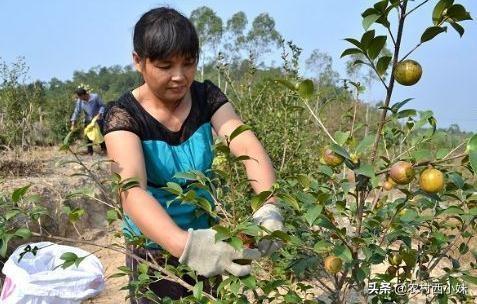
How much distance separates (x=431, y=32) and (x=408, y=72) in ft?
0.29

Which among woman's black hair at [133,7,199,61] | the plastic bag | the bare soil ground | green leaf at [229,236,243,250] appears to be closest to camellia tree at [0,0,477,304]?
green leaf at [229,236,243,250]

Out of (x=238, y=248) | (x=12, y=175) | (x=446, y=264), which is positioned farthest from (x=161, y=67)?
(x=12, y=175)

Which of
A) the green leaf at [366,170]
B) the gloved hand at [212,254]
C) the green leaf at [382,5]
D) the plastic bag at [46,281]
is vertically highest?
the green leaf at [382,5]

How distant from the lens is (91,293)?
2828mm

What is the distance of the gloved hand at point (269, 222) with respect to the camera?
1111 mm

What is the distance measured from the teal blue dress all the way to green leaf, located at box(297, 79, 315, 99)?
395 mm

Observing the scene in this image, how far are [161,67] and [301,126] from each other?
104 inches

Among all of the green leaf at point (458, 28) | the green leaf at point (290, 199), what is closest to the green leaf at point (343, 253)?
the green leaf at point (290, 199)

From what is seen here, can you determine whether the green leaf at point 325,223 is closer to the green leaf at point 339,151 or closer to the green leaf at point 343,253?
the green leaf at point 343,253

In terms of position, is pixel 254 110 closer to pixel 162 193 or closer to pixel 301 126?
pixel 301 126

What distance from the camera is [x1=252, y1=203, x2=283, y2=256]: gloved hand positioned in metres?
1.11

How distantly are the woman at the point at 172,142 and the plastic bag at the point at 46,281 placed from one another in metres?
1.24

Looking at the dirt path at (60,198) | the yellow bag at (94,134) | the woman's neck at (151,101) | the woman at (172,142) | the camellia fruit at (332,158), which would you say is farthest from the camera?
the dirt path at (60,198)

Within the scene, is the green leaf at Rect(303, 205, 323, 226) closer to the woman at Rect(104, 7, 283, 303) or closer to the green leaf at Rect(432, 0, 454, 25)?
the woman at Rect(104, 7, 283, 303)
